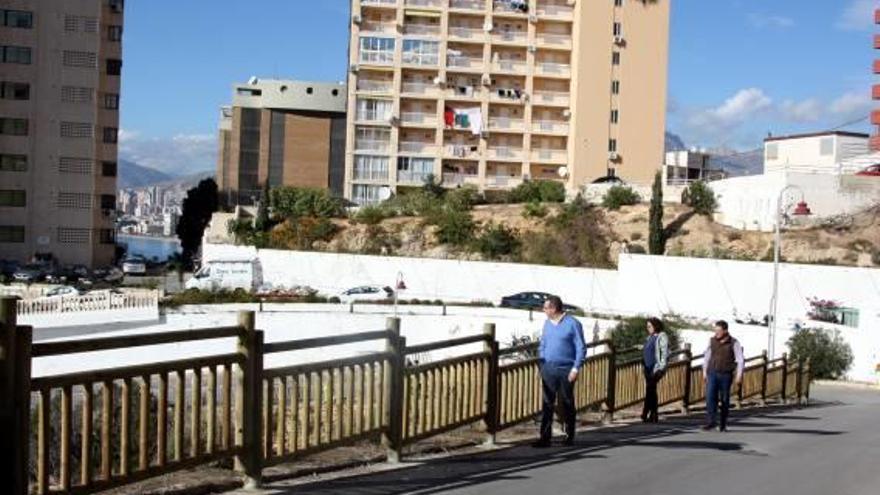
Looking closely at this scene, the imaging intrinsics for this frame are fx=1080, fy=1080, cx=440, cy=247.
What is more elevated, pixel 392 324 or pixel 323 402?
pixel 392 324

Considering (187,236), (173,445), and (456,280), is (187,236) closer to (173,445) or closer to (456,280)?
(456,280)

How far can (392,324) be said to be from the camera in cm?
982

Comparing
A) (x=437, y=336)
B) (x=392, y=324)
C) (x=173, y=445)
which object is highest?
(x=392, y=324)

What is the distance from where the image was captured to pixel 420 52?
8762cm

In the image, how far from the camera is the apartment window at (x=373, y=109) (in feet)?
287

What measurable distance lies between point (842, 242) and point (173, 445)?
60.0 m

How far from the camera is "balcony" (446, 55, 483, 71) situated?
87781 millimetres

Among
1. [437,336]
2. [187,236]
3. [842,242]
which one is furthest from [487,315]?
[187,236]

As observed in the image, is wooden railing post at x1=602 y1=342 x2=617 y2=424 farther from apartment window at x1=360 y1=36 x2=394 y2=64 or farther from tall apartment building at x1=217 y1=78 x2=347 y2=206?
tall apartment building at x1=217 y1=78 x2=347 y2=206

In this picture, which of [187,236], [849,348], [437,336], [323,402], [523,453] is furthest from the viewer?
[187,236]

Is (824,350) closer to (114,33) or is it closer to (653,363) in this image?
(653,363)

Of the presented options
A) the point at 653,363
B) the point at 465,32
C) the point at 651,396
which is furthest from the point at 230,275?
the point at 651,396

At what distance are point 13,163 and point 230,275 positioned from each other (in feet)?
84.7

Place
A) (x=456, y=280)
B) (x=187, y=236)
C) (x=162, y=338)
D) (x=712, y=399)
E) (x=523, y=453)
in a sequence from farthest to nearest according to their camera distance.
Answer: (x=187, y=236), (x=456, y=280), (x=712, y=399), (x=523, y=453), (x=162, y=338)
